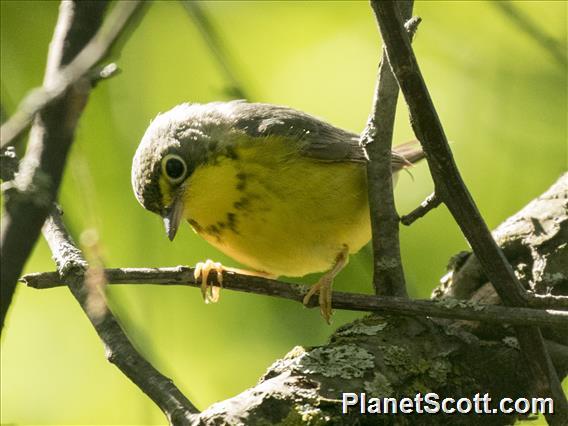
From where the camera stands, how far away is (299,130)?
4.65 meters

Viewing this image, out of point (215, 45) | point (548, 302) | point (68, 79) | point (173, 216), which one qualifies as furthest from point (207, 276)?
point (68, 79)

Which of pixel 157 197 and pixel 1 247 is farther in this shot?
pixel 157 197

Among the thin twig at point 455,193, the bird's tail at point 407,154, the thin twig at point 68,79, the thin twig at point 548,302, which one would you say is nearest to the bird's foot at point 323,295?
the thin twig at point 455,193

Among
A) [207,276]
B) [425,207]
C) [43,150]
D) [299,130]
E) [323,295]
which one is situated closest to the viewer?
[43,150]

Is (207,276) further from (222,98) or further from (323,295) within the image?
(222,98)

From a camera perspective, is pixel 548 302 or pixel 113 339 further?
pixel 548 302

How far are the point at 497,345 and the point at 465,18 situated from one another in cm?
233

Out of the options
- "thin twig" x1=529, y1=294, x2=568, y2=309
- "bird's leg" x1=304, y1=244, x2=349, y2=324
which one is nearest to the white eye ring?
"bird's leg" x1=304, y1=244, x2=349, y2=324

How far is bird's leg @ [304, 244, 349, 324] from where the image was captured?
3586 mm

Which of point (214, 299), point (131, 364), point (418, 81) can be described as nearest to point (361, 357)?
point (131, 364)

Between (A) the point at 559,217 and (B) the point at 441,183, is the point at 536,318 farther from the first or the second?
(A) the point at 559,217

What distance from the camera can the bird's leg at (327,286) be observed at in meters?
3.59

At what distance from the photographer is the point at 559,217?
4012 millimetres

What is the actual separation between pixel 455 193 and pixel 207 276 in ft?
5.11
